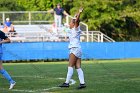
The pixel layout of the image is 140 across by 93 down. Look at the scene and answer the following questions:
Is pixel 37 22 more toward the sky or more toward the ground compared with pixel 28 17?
more toward the ground

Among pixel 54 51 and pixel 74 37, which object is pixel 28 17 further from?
pixel 74 37

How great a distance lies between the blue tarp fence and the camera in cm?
3588

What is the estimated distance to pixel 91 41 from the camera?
39531 mm

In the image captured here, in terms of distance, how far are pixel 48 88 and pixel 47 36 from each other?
23739 millimetres

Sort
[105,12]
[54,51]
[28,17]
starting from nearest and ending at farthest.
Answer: [54,51] < [28,17] < [105,12]

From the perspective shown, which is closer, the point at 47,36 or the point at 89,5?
the point at 47,36

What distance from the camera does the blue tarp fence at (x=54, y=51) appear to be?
1412 inches

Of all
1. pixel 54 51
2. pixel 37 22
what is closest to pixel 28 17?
pixel 37 22

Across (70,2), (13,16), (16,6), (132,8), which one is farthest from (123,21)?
(13,16)

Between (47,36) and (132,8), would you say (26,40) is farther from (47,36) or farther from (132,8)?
(132,8)

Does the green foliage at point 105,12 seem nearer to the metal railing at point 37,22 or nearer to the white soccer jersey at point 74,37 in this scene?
the metal railing at point 37,22

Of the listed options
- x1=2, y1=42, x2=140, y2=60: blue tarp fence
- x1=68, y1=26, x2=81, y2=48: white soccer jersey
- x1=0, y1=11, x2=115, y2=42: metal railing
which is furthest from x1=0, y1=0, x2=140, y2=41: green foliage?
x1=68, y1=26, x2=81, y2=48: white soccer jersey

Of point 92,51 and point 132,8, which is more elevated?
point 132,8

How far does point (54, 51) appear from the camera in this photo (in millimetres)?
36625
